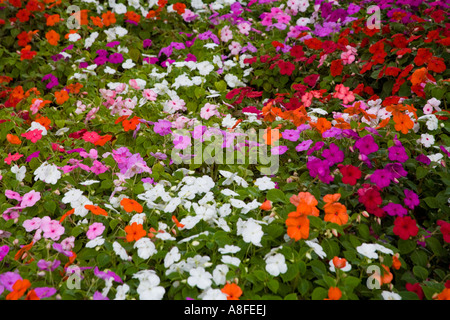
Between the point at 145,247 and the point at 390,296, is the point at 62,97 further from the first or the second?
the point at 390,296

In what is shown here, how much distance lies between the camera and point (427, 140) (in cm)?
238

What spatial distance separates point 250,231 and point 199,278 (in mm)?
314

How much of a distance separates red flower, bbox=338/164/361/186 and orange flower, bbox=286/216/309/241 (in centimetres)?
38

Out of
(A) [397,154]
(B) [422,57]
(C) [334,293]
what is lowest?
(C) [334,293]

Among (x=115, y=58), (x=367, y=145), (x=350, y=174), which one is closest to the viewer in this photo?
(x=350, y=174)

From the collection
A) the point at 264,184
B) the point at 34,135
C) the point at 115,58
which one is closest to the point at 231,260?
the point at 264,184

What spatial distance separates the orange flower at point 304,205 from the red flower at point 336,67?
5.16 feet

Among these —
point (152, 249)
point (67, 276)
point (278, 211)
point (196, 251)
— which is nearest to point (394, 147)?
point (278, 211)

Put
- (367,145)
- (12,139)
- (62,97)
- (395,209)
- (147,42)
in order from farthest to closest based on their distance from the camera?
1. (147,42)
2. (62,97)
3. (12,139)
4. (367,145)
5. (395,209)

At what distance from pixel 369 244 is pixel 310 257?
0.85 feet

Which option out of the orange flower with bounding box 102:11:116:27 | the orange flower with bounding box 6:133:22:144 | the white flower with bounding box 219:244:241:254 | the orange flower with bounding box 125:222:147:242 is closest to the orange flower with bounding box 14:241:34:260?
the orange flower with bounding box 125:222:147:242

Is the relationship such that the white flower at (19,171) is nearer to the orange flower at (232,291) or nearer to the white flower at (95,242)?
the white flower at (95,242)

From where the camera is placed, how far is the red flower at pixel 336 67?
126 inches

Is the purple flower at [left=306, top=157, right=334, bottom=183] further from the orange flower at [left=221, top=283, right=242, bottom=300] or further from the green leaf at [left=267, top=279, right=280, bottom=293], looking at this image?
the orange flower at [left=221, top=283, right=242, bottom=300]
